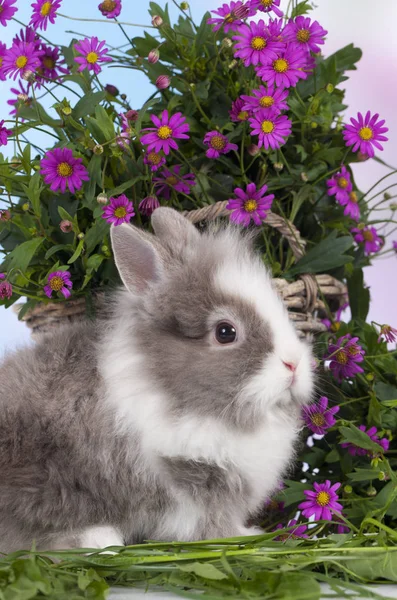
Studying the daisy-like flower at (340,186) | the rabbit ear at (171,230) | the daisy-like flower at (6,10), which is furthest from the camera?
the daisy-like flower at (340,186)

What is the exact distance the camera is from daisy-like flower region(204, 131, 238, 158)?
2277 mm

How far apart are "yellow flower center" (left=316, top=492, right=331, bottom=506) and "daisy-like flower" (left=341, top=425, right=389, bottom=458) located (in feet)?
0.59

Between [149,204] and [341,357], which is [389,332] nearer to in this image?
[341,357]

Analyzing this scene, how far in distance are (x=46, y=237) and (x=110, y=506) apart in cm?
83

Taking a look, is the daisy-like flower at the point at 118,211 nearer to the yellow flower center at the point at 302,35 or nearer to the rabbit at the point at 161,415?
the rabbit at the point at 161,415

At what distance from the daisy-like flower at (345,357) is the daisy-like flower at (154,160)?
781 mm

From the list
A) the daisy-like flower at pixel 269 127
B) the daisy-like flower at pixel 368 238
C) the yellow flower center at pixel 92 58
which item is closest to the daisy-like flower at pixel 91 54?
the yellow flower center at pixel 92 58

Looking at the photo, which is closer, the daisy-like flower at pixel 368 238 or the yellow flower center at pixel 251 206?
the yellow flower center at pixel 251 206

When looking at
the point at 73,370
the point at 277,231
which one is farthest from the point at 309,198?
the point at 73,370

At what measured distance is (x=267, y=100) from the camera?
7.14 feet

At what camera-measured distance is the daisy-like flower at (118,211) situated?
214 centimetres

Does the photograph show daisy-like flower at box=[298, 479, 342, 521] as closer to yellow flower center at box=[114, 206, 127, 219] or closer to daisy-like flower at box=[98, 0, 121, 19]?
yellow flower center at box=[114, 206, 127, 219]

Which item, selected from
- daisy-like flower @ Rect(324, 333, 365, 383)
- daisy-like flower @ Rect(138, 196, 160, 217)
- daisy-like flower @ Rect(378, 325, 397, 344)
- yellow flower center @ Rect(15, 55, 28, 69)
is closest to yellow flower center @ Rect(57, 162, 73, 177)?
daisy-like flower @ Rect(138, 196, 160, 217)

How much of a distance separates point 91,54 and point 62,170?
38 centimetres
